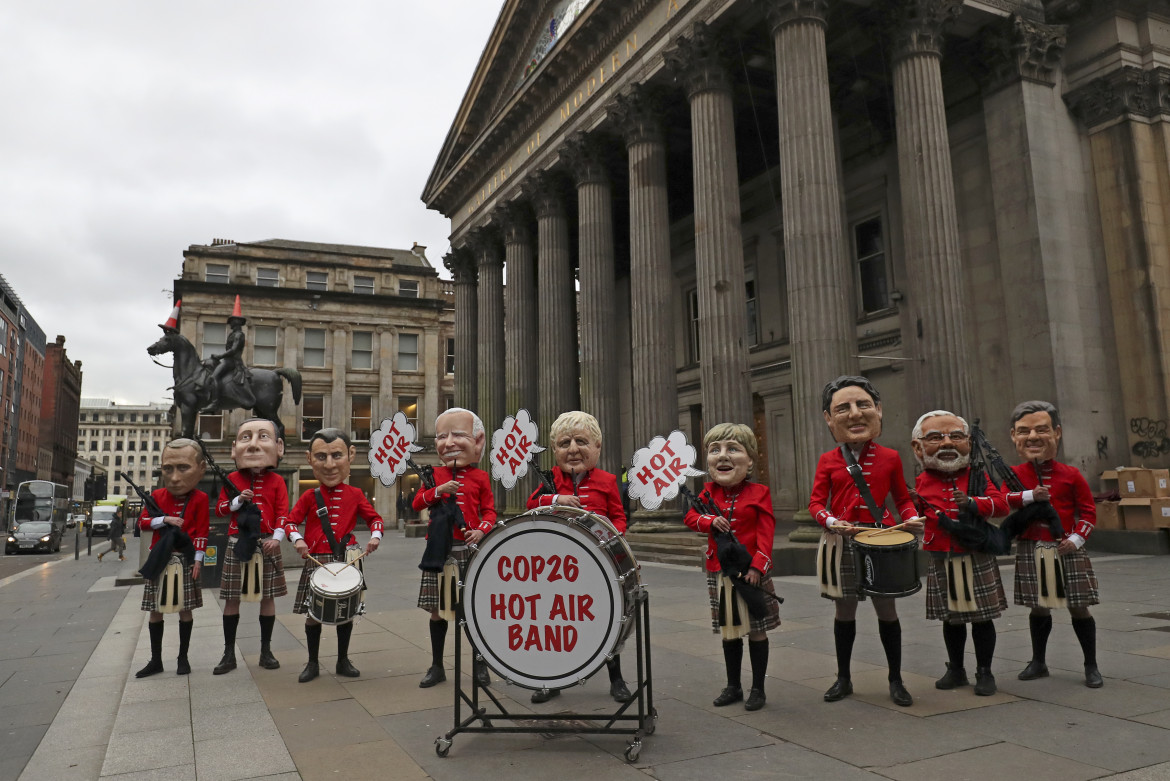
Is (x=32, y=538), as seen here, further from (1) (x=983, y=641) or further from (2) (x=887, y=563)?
(1) (x=983, y=641)

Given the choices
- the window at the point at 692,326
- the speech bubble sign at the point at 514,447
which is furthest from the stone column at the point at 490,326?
the speech bubble sign at the point at 514,447

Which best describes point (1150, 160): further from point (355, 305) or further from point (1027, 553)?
point (355, 305)

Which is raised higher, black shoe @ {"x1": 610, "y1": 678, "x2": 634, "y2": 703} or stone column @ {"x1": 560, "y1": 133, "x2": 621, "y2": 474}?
stone column @ {"x1": 560, "y1": 133, "x2": 621, "y2": 474}

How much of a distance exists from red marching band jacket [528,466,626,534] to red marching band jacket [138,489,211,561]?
10.2 ft

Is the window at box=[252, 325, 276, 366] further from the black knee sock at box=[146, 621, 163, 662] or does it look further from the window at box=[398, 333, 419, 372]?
the black knee sock at box=[146, 621, 163, 662]

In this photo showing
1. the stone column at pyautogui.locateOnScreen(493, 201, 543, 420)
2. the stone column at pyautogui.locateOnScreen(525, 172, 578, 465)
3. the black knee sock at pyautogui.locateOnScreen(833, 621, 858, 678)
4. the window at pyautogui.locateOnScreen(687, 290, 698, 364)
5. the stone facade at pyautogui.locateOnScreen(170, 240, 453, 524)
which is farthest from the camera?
the stone facade at pyautogui.locateOnScreen(170, 240, 453, 524)

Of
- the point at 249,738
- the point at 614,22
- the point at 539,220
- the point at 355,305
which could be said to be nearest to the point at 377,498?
the point at 355,305

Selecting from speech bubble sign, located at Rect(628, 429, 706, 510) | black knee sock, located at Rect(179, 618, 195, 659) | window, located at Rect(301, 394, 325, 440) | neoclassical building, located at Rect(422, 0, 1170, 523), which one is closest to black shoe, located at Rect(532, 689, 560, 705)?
speech bubble sign, located at Rect(628, 429, 706, 510)

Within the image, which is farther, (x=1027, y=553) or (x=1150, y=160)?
(x=1150, y=160)

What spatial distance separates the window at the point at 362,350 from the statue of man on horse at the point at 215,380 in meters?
28.3

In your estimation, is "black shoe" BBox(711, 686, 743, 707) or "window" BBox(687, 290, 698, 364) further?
"window" BBox(687, 290, 698, 364)

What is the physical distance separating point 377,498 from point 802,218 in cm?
3343

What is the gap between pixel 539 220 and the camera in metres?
25.1

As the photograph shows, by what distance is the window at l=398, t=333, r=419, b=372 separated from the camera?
46.4 m
